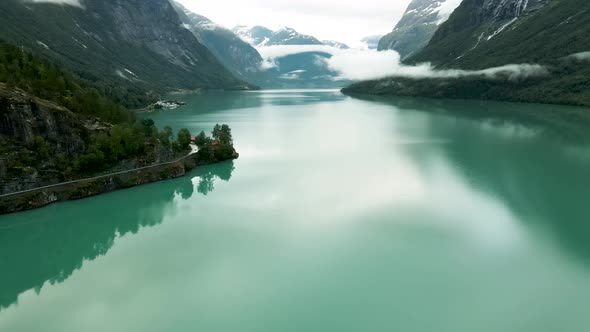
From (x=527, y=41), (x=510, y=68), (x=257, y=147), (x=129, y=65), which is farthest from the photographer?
(x=129, y=65)

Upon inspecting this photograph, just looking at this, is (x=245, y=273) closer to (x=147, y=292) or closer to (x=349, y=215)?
(x=147, y=292)

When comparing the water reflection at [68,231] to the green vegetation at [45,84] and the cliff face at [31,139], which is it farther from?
the green vegetation at [45,84]

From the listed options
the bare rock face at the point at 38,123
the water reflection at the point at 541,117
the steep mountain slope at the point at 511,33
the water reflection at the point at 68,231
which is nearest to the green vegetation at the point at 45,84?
the bare rock face at the point at 38,123

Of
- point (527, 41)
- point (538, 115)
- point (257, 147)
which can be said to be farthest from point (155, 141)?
point (527, 41)

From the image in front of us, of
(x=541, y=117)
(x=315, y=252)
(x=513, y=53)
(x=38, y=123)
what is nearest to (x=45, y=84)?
(x=38, y=123)

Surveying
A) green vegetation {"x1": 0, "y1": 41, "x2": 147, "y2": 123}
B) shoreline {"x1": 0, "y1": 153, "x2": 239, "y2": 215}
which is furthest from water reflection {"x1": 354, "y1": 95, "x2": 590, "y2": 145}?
green vegetation {"x1": 0, "y1": 41, "x2": 147, "y2": 123}

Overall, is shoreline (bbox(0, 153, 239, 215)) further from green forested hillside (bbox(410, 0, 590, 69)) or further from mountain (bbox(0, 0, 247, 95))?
green forested hillside (bbox(410, 0, 590, 69))
